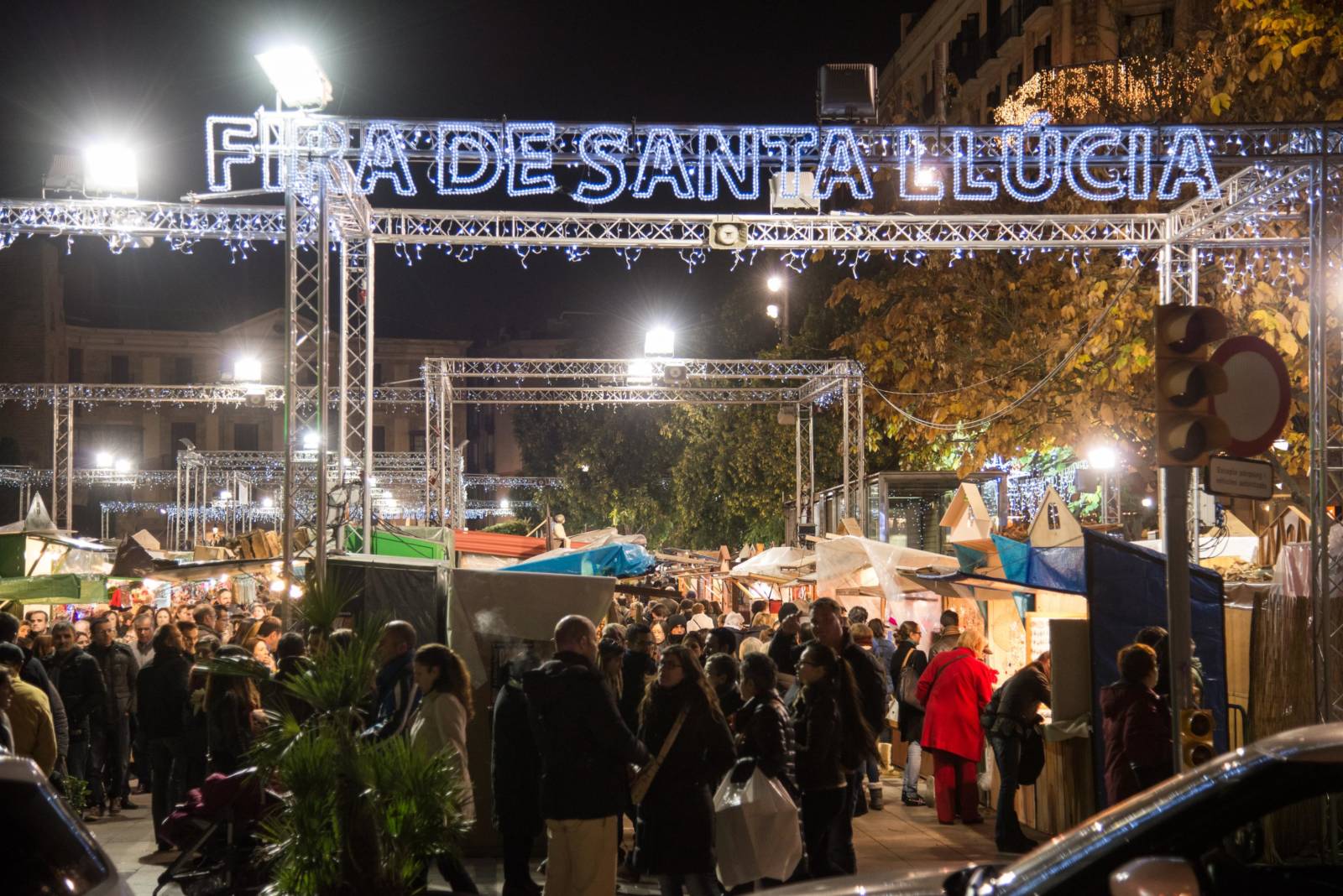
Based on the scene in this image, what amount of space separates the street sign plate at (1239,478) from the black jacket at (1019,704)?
11.3 ft

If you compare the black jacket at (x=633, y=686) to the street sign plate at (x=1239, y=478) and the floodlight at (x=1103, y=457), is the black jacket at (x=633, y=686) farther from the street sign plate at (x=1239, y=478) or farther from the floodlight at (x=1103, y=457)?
the floodlight at (x=1103, y=457)

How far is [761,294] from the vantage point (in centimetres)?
5022

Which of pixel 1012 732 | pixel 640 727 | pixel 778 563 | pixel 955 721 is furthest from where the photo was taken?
pixel 778 563

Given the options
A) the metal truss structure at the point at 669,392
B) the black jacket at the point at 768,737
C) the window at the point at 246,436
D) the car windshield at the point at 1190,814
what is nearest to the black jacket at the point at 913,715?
the black jacket at the point at 768,737

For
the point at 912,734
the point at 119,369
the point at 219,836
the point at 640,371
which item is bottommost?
the point at 912,734

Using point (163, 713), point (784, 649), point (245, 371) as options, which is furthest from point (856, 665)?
point (245, 371)

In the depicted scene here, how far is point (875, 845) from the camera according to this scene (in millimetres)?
10633

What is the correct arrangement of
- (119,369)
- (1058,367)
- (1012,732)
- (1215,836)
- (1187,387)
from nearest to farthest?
1. (1215,836)
2. (1187,387)
3. (1012,732)
4. (1058,367)
5. (119,369)

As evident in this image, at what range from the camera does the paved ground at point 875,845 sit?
938cm

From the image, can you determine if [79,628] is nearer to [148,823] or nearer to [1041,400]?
[148,823]

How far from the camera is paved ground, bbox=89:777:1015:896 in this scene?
30.8 feet

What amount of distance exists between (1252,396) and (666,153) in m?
7.58

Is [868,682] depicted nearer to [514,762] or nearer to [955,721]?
Result: [514,762]

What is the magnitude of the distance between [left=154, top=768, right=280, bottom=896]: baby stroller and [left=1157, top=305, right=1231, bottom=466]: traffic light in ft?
16.6
